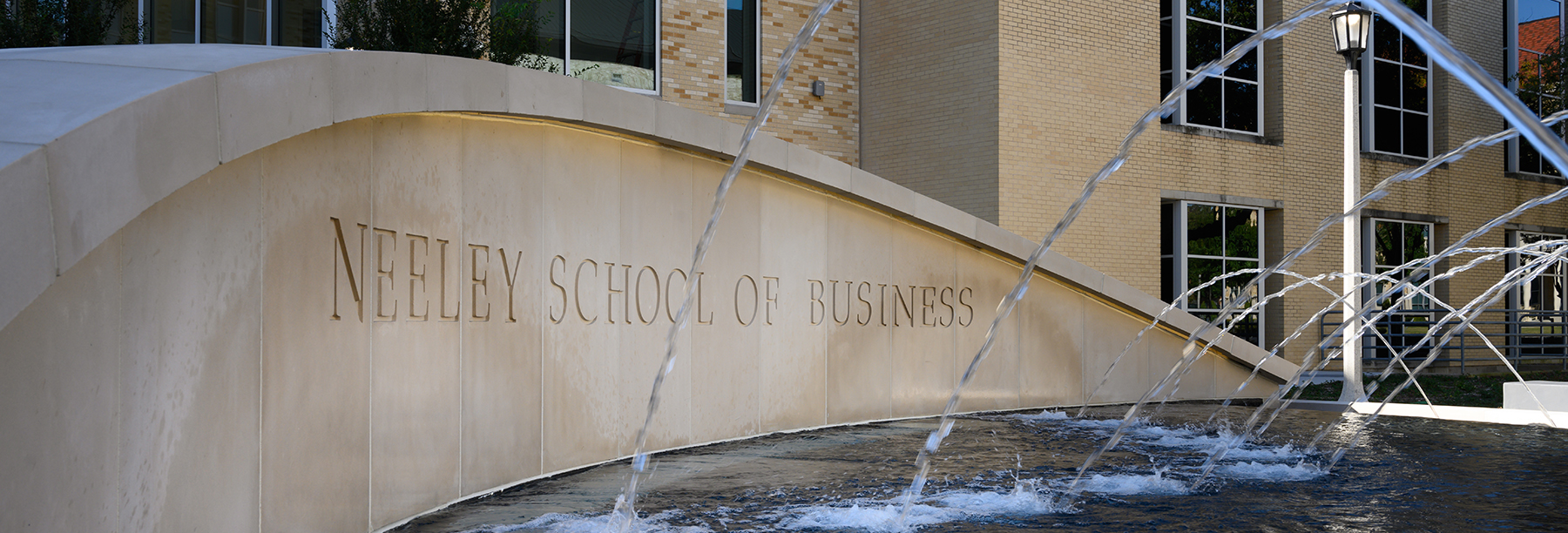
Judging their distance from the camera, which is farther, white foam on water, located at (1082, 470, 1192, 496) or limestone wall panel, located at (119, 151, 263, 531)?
white foam on water, located at (1082, 470, 1192, 496)

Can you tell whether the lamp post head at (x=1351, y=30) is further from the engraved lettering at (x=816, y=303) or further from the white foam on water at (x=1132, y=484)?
the white foam on water at (x=1132, y=484)

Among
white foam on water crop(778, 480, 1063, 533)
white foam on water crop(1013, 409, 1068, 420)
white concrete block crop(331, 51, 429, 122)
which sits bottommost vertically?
white foam on water crop(1013, 409, 1068, 420)

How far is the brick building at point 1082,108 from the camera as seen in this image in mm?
18719

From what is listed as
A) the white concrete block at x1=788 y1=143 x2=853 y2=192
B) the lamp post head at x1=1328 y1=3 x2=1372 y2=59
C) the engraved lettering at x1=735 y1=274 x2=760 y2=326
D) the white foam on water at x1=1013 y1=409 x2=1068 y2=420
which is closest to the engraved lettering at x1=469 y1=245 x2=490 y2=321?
the engraved lettering at x1=735 y1=274 x2=760 y2=326

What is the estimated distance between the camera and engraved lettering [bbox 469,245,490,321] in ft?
21.6

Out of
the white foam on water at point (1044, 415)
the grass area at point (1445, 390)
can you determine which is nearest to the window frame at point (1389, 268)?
the grass area at point (1445, 390)

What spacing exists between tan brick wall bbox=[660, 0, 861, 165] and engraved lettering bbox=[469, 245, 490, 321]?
11640mm

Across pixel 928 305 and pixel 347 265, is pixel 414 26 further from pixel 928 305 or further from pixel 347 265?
pixel 347 265

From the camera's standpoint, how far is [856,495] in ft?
22.2

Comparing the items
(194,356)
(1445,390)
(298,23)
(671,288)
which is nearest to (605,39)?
(298,23)

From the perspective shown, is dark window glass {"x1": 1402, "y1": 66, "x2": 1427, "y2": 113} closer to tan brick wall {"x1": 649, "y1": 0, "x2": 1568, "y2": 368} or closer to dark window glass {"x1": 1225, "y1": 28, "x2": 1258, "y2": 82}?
tan brick wall {"x1": 649, "y1": 0, "x2": 1568, "y2": 368}

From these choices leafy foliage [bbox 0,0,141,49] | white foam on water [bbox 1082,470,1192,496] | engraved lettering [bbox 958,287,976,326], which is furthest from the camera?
engraved lettering [bbox 958,287,976,326]

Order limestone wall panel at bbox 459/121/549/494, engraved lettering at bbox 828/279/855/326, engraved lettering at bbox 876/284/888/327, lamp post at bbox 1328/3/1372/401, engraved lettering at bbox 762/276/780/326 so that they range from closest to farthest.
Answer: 1. limestone wall panel at bbox 459/121/549/494
2. engraved lettering at bbox 762/276/780/326
3. engraved lettering at bbox 828/279/855/326
4. engraved lettering at bbox 876/284/888/327
5. lamp post at bbox 1328/3/1372/401

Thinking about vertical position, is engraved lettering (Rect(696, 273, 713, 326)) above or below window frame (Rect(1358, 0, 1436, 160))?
below
